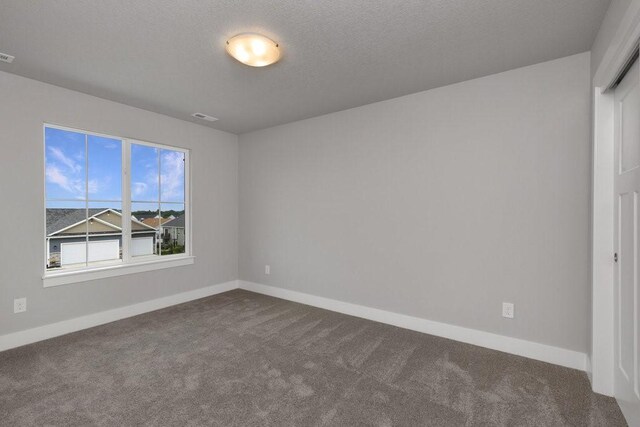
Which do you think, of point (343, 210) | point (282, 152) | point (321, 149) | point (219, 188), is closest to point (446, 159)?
point (343, 210)

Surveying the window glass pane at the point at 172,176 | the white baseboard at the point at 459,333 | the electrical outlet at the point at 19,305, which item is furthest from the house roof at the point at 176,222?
the white baseboard at the point at 459,333

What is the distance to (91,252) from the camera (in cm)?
341

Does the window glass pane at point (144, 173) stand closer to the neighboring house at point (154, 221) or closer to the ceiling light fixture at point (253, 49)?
the neighboring house at point (154, 221)

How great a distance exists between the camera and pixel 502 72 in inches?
106

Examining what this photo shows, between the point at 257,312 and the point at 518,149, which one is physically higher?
the point at 518,149

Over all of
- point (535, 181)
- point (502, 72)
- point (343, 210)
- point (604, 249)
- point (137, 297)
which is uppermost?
point (502, 72)

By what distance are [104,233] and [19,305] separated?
974mm

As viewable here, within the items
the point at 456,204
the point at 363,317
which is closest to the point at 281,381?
the point at 363,317

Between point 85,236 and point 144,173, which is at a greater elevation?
point 144,173

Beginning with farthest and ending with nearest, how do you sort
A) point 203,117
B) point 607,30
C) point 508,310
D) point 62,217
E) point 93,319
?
point 203,117, point 93,319, point 62,217, point 508,310, point 607,30

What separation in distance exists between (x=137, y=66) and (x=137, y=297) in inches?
102

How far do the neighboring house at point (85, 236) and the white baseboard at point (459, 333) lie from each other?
2.12m

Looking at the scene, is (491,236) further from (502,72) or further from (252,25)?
(252,25)

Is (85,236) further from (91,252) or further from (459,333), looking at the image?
(459,333)
